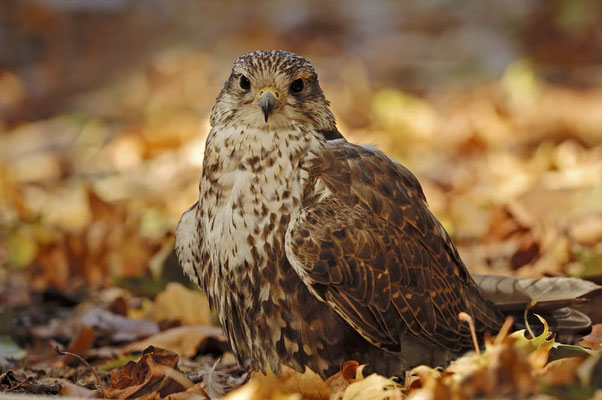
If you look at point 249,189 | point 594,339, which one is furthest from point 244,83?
point 594,339

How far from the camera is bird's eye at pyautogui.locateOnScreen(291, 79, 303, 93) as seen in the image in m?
3.33

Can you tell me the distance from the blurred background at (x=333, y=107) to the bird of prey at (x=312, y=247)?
→ 35.6 inches

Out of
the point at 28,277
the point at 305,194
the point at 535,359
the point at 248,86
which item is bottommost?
the point at 28,277

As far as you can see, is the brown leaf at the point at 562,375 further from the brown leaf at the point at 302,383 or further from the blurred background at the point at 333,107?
the blurred background at the point at 333,107

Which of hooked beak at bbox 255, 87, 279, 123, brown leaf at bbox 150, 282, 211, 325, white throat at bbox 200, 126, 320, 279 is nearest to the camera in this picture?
white throat at bbox 200, 126, 320, 279

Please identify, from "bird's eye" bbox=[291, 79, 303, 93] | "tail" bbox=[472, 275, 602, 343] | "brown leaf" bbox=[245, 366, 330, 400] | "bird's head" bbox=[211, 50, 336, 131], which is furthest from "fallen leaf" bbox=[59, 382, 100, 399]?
"tail" bbox=[472, 275, 602, 343]

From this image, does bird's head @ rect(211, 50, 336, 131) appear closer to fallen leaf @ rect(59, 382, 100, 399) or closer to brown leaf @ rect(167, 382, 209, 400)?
brown leaf @ rect(167, 382, 209, 400)

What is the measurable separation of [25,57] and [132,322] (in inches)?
400

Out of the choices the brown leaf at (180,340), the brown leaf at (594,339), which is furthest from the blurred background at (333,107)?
the brown leaf at (180,340)

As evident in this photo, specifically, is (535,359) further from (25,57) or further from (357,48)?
(25,57)

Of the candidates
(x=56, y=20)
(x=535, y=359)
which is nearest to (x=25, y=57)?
(x=56, y=20)

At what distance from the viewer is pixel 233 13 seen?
49.3 ft

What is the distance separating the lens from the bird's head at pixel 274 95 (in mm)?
3248

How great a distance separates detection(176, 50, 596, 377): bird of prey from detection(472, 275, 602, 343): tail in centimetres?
12
